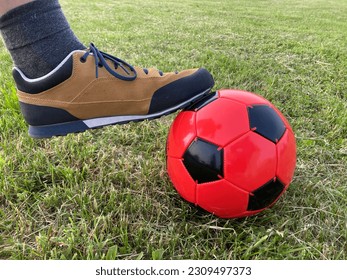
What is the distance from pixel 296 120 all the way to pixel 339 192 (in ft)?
2.69

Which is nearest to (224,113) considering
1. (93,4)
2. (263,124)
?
(263,124)

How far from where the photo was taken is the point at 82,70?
1.67 m

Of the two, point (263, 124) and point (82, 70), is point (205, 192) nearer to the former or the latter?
point (263, 124)

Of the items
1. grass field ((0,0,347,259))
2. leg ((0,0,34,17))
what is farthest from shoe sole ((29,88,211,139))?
leg ((0,0,34,17))

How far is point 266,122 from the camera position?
152cm

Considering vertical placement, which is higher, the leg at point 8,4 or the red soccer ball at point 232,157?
the leg at point 8,4

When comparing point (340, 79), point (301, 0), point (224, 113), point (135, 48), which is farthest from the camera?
point (301, 0)

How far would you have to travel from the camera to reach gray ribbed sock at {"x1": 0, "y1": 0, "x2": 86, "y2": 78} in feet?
5.09

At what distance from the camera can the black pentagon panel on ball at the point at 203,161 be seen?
1.44 metres

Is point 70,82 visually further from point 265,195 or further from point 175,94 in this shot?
point 265,195

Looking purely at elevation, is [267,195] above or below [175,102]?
below

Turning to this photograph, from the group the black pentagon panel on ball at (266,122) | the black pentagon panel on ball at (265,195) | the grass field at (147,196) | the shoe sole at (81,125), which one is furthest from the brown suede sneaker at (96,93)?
the black pentagon panel on ball at (265,195)

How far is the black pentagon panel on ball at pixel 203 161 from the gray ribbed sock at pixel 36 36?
78 cm

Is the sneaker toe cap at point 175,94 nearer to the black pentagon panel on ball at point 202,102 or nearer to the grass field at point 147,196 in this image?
the black pentagon panel on ball at point 202,102
